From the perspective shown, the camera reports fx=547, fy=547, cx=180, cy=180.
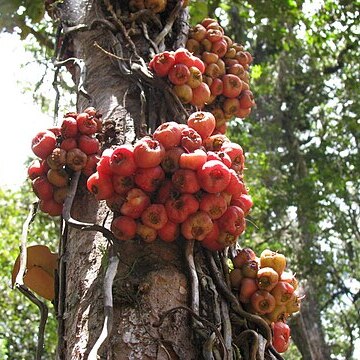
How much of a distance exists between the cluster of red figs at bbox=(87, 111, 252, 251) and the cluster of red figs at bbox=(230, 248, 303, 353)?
11 centimetres

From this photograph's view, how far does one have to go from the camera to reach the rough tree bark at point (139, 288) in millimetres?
1148

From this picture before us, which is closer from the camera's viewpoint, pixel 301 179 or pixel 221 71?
pixel 221 71

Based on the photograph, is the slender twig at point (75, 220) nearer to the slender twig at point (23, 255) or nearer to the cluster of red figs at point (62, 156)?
the cluster of red figs at point (62, 156)

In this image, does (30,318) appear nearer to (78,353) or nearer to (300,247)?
(300,247)

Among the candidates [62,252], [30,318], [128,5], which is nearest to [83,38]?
[128,5]

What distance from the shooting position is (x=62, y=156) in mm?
1515

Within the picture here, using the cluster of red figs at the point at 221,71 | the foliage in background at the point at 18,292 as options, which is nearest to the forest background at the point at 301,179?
the foliage in background at the point at 18,292

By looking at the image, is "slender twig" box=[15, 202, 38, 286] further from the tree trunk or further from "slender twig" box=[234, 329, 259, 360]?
"slender twig" box=[234, 329, 259, 360]

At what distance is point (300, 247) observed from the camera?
9.24 meters

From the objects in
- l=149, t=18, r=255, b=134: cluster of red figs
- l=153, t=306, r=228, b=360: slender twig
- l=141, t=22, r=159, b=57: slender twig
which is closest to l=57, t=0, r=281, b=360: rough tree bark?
l=153, t=306, r=228, b=360: slender twig

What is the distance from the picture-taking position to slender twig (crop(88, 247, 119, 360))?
1.05m

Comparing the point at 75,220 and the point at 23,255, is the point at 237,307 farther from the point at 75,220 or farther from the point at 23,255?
the point at 23,255

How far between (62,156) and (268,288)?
0.66 metres

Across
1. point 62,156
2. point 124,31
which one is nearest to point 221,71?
point 124,31
